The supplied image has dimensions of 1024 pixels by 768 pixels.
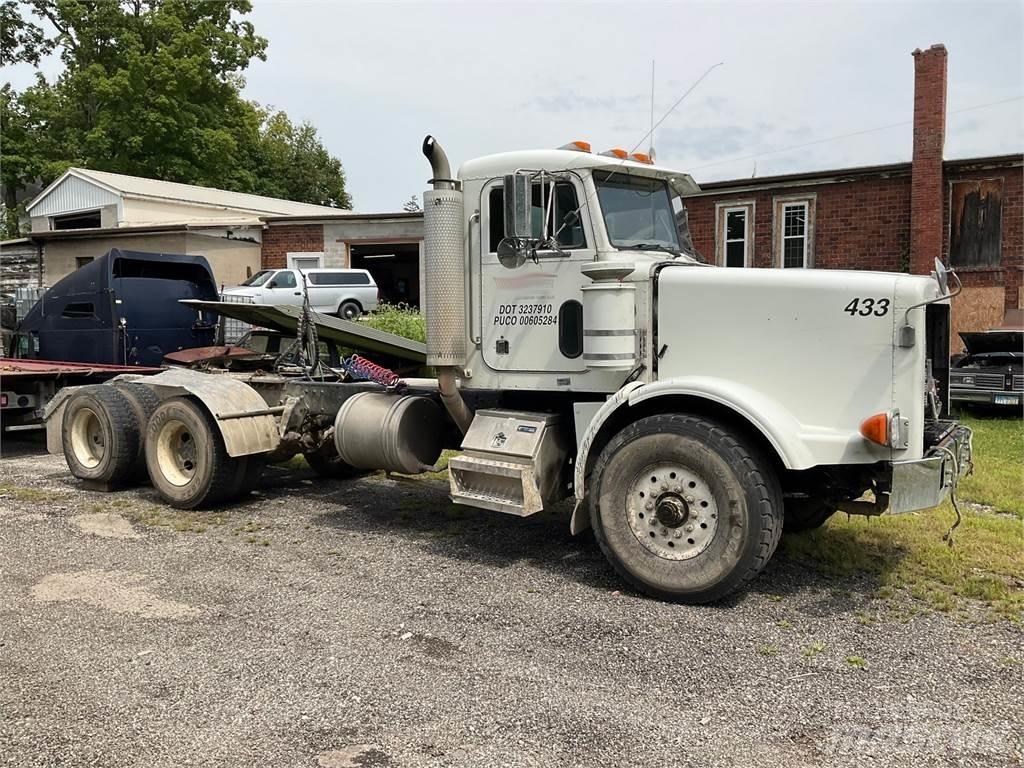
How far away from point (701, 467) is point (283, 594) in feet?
8.75

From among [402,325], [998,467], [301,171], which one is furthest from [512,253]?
[301,171]

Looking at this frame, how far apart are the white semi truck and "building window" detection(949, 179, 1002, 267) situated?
14.0 m

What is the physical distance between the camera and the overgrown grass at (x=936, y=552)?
17.5 ft

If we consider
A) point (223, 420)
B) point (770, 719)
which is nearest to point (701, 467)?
point (770, 719)

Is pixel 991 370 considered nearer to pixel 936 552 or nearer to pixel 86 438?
pixel 936 552

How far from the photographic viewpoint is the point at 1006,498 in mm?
7762

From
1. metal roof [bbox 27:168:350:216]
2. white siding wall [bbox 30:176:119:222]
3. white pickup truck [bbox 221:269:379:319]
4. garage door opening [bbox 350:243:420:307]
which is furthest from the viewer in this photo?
garage door opening [bbox 350:243:420:307]

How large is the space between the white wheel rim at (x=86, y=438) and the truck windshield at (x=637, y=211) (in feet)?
18.6

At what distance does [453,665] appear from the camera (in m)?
4.31

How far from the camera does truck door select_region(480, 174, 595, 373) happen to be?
5.75 m

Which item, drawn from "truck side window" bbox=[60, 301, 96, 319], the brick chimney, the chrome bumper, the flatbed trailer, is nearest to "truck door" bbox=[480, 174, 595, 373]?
the chrome bumper

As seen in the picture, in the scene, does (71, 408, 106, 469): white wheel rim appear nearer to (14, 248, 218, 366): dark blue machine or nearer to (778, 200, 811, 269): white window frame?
(14, 248, 218, 366): dark blue machine

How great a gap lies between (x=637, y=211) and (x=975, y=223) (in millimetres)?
14983

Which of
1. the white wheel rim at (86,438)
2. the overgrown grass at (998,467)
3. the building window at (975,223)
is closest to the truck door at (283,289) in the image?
the white wheel rim at (86,438)
